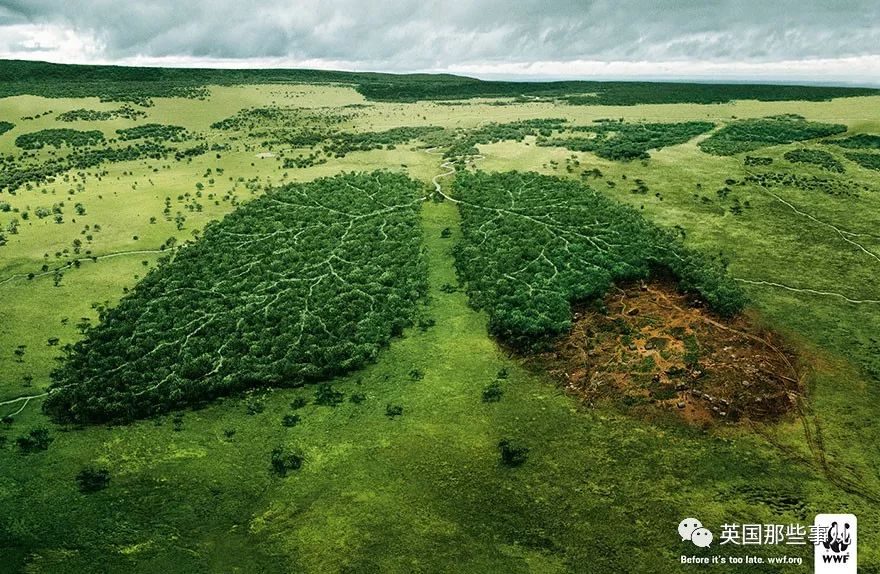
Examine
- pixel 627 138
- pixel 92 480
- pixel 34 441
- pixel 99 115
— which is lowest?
pixel 92 480

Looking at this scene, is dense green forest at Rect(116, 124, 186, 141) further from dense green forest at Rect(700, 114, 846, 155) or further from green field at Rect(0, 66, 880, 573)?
dense green forest at Rect(700, 114, 846, 155)

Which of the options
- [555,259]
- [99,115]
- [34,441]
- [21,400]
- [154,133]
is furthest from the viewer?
[99,115]

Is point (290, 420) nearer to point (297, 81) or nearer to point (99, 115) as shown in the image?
point (99, 115)

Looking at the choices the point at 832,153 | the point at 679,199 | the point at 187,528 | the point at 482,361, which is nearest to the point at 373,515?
the point at 187,528

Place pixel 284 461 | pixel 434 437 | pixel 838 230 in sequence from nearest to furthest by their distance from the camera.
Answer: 1. pixel 284 461
2. pixel 434 437
3. pixel 838 230

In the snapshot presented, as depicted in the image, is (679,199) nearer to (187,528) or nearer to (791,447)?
(791,447)

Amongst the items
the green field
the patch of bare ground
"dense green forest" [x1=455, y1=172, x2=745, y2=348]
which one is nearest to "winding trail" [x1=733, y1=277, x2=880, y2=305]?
the green field

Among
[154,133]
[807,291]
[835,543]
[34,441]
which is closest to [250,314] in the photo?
[34,441]

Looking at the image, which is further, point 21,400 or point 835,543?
point 21,400

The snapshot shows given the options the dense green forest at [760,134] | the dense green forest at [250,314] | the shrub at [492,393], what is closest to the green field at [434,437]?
the shrub at [492,393]
